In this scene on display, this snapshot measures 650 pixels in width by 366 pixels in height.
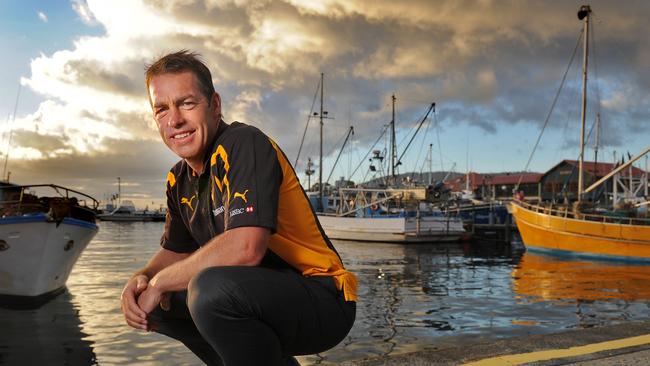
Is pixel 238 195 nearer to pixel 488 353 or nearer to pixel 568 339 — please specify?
pixel 488 353

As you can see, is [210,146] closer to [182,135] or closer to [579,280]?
[182,135]

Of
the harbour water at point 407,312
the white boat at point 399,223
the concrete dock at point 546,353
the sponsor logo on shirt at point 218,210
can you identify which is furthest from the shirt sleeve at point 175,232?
the white boat at point 399,223

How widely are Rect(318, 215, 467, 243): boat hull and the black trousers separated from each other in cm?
3453

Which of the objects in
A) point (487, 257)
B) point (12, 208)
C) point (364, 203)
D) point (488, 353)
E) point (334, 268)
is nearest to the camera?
point (334, 268)

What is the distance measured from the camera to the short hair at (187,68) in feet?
7.21

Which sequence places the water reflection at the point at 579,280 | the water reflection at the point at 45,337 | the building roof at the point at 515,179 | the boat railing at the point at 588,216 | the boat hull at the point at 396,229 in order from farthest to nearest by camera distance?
1. the building roof at the point at 515,179
2. the boat hull at the point at 396,229
3. the boat railing at the point at 588,216
4. the water reflection at the point at 579,280
5. the water reflection at the point at 45,337

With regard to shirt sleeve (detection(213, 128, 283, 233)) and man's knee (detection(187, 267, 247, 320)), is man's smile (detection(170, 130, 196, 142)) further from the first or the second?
man's knee (detection(187, 267, 247, 320))

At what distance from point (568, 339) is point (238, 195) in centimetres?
323

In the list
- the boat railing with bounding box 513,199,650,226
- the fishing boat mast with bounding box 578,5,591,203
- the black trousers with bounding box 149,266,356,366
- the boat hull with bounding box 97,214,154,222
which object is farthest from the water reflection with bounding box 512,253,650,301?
the boat hull with bounding box 97,214,154,222

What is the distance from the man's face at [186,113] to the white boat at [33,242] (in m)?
11.3

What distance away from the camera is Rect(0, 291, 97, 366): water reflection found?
7758 millimetres

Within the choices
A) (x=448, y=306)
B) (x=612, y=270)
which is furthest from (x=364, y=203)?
(x=448, y=306)

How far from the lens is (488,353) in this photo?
3.67m

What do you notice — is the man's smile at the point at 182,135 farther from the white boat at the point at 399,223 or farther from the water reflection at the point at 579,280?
the white boat at the point at 399,223
